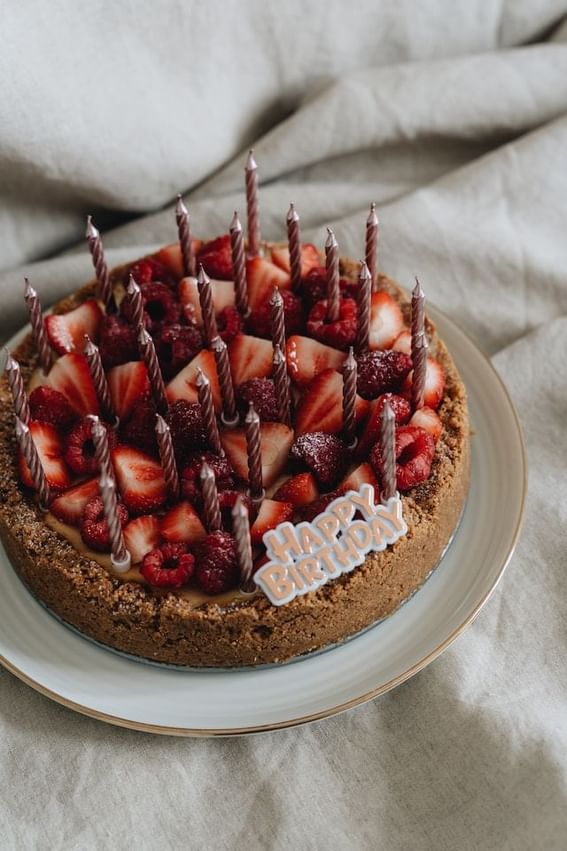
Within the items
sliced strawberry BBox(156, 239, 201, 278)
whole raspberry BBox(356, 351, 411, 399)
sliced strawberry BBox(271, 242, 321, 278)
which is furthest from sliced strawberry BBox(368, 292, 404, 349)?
sliced strawberry BBox(156, 239, 201, 278)

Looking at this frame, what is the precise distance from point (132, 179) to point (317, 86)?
78cm

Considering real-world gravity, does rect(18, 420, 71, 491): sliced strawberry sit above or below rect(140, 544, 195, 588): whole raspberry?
above

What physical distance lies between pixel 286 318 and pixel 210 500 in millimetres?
708

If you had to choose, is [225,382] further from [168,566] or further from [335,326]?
[168,566]

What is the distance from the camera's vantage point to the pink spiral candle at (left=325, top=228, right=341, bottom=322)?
241cm

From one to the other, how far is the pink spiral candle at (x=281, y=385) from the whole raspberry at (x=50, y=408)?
1.69ft

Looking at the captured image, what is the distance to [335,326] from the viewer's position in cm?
246

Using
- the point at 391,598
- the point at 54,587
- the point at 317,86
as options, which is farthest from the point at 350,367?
the point at 317,86

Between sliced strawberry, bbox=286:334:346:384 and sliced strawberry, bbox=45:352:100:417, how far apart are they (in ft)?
1.61

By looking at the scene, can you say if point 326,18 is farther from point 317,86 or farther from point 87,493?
point 87,493

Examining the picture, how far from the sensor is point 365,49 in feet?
11.4

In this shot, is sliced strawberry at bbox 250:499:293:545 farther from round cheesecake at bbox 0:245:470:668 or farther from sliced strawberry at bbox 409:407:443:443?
Answer: sliced strawberry at bbox 409:407:443:443

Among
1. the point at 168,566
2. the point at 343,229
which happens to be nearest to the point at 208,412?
the point at 168,566

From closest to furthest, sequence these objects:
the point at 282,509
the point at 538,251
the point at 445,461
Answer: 1. the point at 282,509
2. the point at 445,461
3. the point at 538,251
